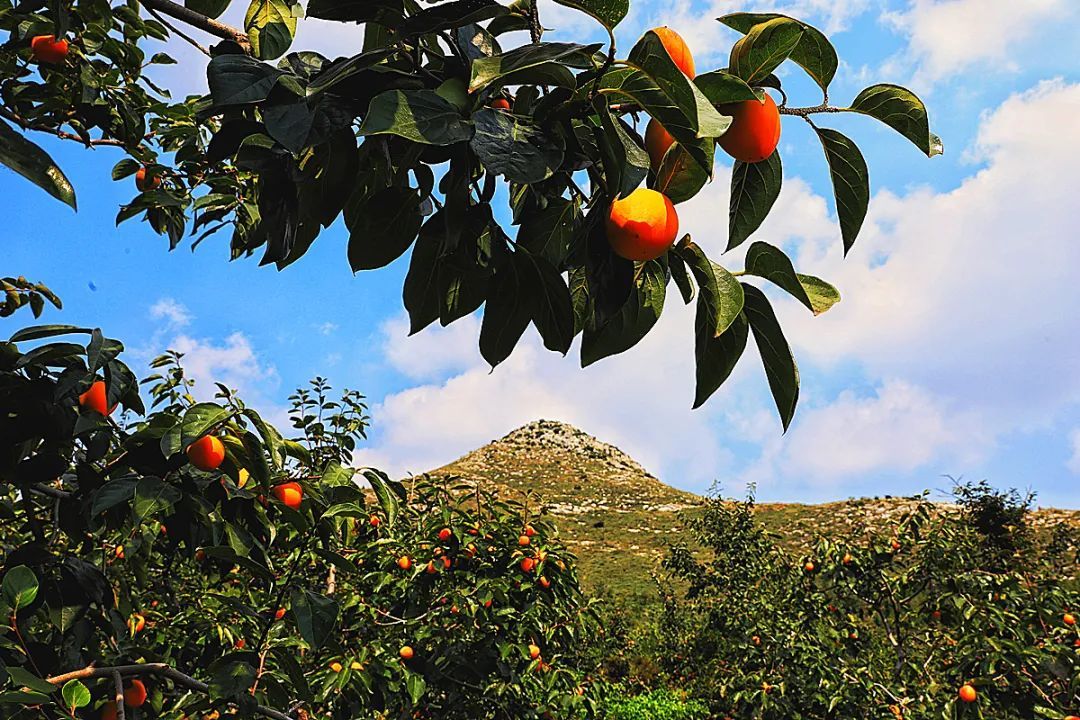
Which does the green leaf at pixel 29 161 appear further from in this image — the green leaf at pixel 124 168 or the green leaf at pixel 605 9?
the green leaf at pixel 124 168

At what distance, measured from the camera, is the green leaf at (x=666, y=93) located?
52cm

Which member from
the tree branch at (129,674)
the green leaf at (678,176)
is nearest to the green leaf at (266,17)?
the green leaf at (678,176)

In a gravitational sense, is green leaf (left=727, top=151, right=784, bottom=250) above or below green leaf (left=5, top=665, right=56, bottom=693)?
above

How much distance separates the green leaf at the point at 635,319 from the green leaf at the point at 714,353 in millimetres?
59

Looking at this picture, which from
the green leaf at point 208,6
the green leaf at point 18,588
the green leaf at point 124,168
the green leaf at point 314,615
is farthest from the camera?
the green leaf at point 124,168

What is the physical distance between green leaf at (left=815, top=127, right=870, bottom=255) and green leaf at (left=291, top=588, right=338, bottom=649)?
114 centimetres

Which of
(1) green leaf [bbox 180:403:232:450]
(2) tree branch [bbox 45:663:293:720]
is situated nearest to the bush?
(2) tree branch [bbox 45:663:293:720]

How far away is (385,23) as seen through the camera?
26.7 inches

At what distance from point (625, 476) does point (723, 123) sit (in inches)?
1438

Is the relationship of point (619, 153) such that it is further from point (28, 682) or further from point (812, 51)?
point (28, 682)

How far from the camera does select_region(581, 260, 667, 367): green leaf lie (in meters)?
0.76

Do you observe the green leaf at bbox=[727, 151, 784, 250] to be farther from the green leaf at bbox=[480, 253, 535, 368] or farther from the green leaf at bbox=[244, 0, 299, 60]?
the green leaf at bbox=[244, 0, 299, 60]

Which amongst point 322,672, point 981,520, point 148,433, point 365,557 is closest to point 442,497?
point 365,557

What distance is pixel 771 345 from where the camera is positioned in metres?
0.70
